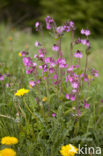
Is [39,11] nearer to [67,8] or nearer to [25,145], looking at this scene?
[67,8]

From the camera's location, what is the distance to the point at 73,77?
1337 mm

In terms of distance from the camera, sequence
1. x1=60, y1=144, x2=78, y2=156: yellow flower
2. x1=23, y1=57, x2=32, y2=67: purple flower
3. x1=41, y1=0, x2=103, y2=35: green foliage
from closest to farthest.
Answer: x1=60, y1=144, x2=78, y2=156: yellow flower, x1=23, y1=57, x2=32, y2=67: purple flower, x1=41, y1=0, x2=103, y2=35: green foliage

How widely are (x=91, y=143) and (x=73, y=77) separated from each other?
495 mm

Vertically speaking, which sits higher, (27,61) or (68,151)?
(27,61)

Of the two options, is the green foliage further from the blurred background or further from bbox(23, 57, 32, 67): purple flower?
bbox(23, 57, 32, 67): purple flower

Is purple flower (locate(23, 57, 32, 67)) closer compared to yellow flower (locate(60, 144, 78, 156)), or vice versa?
yellow flower (locate(60, 144, 78, 156))

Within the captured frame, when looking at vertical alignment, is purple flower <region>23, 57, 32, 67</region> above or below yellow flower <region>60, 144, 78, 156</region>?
above

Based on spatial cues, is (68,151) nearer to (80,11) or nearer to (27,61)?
(27,61)

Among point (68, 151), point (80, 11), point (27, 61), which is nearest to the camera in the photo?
point (68, 151)

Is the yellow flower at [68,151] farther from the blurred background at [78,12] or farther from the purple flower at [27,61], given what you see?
the blurred background at [78,12]

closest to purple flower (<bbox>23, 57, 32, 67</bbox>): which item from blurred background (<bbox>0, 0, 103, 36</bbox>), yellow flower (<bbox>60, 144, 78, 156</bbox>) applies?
A: yellow flower (<bbox>60, 144, 78, 156</bbox>)

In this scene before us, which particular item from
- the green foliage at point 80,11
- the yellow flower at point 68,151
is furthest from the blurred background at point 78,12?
the yellow flower at point 68,151

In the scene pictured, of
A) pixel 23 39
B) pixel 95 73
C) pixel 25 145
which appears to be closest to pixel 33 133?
pixel 25 145

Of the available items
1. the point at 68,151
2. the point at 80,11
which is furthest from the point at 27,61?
the point at 80,11
